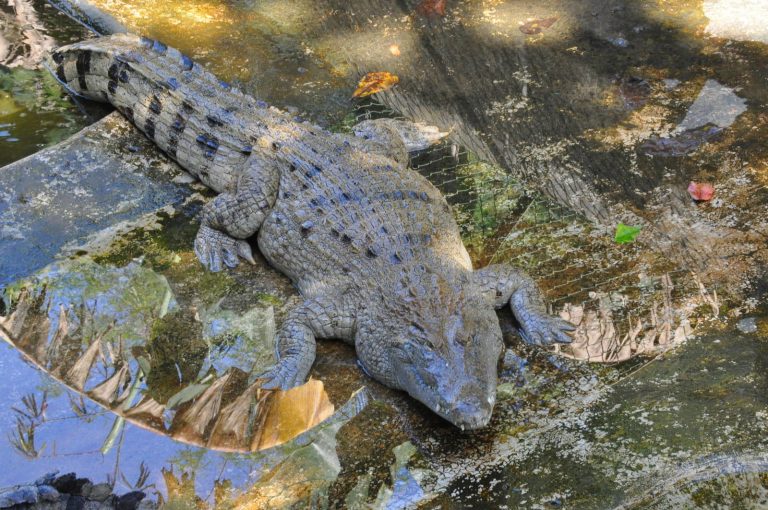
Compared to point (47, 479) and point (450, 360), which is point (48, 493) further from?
point (450, 360)

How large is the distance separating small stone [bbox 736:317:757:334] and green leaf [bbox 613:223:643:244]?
792mm

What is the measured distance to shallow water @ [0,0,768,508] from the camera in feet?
10.6

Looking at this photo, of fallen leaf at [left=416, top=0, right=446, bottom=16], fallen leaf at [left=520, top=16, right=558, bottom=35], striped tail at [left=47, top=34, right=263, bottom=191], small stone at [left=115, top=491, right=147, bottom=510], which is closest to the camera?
small stone at [left=115, top=491, right=147, bottom=510]

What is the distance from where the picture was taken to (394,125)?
541 cm

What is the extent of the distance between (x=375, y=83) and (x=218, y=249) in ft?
A: 6.71

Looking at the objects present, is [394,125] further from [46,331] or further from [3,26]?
[3,26]

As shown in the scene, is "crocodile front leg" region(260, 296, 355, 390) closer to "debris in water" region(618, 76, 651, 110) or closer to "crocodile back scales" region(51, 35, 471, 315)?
"crocodile back scales" region(51, 35, 471, 315)

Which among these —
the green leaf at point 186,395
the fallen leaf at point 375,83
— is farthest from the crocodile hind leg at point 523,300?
the fallen leaf at point 375,83

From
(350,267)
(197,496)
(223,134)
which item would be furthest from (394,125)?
(197,496)

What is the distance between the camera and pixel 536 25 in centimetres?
639

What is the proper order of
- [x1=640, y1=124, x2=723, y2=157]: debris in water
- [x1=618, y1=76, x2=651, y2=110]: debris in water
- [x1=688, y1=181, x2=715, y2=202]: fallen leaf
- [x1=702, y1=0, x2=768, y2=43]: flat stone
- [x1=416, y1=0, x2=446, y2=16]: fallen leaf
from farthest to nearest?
[x1=416, y1=0, x2=446, y2=16]: fallen leaf
[x1=702, y1=0, x2=768, y2=43]: flat stone
[x1=618, y1=76, x2=651, y2=110]: debris in water
[x1=640, y1=124, x2=723, y2=157]: debris in water
[x1=688, y1=181, x2=715, y2=202]: fallen leaf

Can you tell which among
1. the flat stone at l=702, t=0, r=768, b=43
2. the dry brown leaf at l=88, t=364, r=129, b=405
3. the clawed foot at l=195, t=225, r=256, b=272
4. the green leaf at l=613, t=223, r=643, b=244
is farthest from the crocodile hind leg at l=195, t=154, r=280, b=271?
the flat stone at l=702, t=0, r=768, b=43

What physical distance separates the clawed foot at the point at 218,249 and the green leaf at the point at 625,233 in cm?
199

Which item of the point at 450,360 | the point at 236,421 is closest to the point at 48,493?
the point at 236,421
